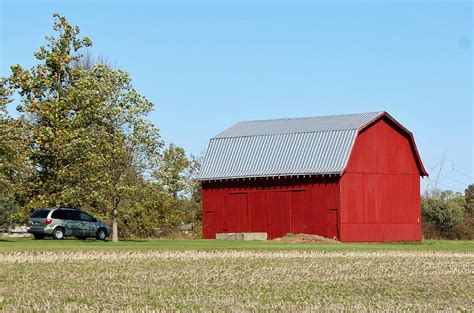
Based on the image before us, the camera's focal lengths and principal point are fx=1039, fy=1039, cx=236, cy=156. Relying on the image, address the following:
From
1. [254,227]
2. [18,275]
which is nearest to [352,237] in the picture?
[254,227]

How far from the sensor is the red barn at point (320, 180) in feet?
203

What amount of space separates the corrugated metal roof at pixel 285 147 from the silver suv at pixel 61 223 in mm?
11947

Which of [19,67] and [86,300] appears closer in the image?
[86,300]

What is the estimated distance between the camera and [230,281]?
84.3ft

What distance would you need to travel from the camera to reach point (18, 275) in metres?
27.5

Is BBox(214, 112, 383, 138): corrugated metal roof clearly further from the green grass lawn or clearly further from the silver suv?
the silver suv

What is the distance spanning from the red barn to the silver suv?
37.2 ft

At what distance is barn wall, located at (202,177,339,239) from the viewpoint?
61.8 m

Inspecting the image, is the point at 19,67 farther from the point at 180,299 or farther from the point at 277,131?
the point at 180,299

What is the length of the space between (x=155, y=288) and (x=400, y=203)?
43.2 meters

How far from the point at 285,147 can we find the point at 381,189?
6522 mm

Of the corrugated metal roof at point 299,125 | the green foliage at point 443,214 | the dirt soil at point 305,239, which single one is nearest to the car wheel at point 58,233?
the dirt soil at point 305,239

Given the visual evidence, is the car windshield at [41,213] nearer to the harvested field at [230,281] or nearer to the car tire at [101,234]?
the car tire at [101,234]

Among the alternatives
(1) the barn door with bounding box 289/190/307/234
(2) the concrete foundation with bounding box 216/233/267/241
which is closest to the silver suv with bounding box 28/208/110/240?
(2) the concrete foundation with bounding box 216/233/267/241
